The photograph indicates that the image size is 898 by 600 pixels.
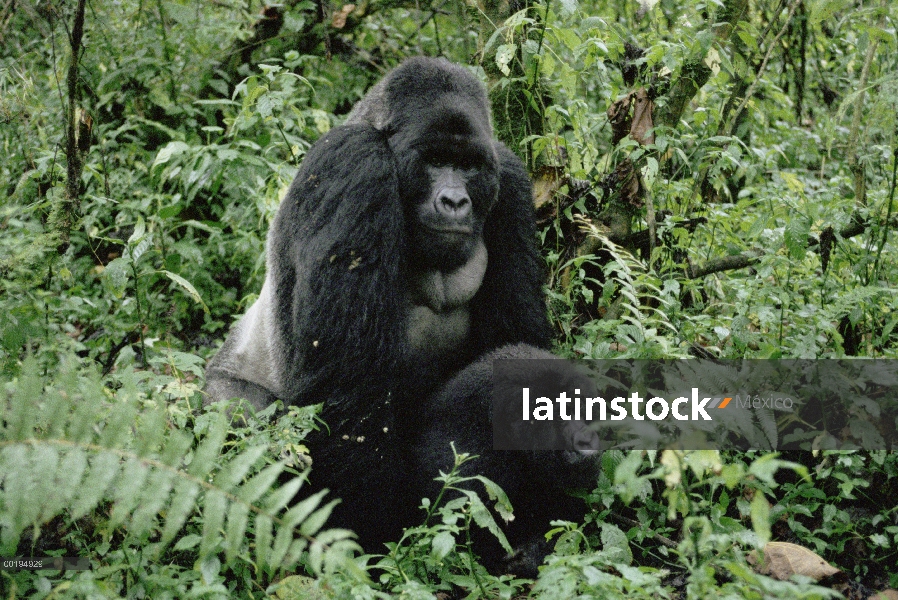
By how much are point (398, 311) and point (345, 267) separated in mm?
259

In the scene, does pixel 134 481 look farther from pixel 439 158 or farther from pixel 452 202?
pixel 439 158

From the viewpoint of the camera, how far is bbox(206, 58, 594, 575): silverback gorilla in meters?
2.87

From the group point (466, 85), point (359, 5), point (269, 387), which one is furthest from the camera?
point (359, 5)

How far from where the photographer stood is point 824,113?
224 inches

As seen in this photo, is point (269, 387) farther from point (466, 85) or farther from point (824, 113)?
point (824, 113)

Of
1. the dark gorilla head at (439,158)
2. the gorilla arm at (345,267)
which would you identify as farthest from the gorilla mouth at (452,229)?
the gorilla arm at (345,267)

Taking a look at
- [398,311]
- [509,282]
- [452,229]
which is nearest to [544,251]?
[509,282]

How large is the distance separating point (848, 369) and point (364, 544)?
1785 mm

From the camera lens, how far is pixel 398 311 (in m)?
2.96

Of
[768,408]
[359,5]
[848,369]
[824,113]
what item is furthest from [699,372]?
[359,5]
